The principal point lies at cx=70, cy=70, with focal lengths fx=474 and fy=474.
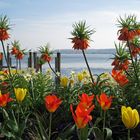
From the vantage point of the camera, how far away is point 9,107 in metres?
Result: 5.36

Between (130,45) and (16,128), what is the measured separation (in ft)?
9.10

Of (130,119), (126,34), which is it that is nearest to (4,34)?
(126,34)

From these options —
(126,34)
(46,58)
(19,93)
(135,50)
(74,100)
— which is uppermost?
(126,34)

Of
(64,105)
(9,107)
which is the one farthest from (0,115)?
(64,105)

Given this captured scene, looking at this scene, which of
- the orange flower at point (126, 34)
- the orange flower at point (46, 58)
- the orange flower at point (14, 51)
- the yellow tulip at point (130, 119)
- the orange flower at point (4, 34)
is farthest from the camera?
the orange flower at point (14, 51)

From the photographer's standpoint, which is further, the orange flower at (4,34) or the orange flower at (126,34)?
the orange flower at (4,34)

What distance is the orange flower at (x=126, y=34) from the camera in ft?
20.0

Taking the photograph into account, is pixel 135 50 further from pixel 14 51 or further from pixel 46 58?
pixel 14 51

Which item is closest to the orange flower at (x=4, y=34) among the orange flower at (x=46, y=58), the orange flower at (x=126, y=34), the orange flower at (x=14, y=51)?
the orange flower at (x=46, y=58)

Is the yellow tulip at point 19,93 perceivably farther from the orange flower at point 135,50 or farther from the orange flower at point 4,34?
the orange flower at point 4,34

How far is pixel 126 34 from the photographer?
20.0 ft

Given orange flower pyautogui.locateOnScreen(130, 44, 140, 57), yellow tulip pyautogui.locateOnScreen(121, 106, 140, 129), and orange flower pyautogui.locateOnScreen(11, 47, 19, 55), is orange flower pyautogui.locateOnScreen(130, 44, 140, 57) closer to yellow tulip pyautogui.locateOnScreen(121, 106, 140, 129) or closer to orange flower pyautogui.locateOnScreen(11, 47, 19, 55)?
yellow tulip pyautogui.locateOnScreen(121, 106, 140, 129)

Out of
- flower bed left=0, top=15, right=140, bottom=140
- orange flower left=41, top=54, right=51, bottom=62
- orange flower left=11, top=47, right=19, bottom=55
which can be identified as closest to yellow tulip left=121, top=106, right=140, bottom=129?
flower bed left=0, top=15, right=140, bottom=140

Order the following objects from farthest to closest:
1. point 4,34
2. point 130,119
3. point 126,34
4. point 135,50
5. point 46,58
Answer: point 46,58 → point 4,34 → point 135,50 → point 126,34 → point 130,119
